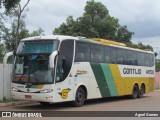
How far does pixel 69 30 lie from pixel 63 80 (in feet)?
78.8

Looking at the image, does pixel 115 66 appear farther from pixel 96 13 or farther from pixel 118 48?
pixel 96 13

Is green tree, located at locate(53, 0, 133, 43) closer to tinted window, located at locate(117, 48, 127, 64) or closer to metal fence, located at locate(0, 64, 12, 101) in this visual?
tinted window, located at locate(117, 48, 127, 64)

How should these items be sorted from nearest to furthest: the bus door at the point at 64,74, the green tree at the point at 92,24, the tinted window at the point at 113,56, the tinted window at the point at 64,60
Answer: the bus door at the point at 64,74 < the tinted window at the point at 64,60 < the tinted window at the point at 113,56 < the green tree at the point at 92,24

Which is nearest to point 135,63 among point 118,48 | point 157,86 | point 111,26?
point 118,48

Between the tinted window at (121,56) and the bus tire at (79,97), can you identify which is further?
the tinted window at (121,56)

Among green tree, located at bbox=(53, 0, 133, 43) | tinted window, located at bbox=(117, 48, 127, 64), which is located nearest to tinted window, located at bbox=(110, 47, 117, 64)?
tinted window, located at bbox=(117, 48, 127, 64)

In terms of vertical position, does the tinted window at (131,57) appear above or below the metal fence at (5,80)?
above

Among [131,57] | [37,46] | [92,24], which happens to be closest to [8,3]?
[37,46]

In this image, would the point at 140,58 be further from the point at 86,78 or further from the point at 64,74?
the point at 64,74

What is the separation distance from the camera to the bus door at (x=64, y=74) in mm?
17641

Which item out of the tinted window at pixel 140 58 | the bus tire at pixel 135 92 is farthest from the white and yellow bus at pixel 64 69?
the tinted window at pixel 140 58

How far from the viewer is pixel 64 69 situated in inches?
712

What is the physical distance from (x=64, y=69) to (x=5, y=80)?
3.79m

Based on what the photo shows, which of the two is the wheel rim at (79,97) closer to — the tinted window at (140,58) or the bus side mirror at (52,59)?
the bus side mirror at (52,59)
